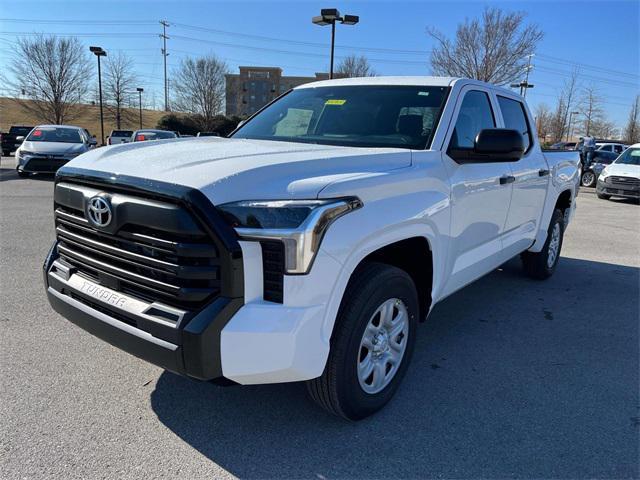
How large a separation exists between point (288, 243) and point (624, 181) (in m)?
16.3

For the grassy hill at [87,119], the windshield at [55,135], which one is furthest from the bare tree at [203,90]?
the windshield at [55,135]

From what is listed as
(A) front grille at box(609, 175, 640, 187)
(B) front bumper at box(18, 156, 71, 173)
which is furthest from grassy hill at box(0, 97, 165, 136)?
(A) front grille at box(609, 175, 640, 187)

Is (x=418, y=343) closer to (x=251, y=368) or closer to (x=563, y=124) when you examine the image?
(x=251, y=368)

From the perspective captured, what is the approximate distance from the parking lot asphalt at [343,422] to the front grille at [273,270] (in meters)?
0.89

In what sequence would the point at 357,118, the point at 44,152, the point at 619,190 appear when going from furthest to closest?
the point at 619,190, the point at 44,152, the point at 357,118

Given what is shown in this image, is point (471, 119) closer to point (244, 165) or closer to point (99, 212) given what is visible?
point (244, 165)

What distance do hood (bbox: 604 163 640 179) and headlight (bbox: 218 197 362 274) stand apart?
53.3 feet

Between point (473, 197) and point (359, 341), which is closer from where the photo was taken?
point (359, 341)

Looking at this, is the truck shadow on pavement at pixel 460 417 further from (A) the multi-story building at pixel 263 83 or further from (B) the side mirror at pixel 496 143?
(A) the multi-story building at pixel 263 83

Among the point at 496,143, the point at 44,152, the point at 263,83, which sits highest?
the point at 263,83

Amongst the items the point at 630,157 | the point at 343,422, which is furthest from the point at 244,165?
the point at 630,157

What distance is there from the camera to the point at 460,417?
9.46 ft

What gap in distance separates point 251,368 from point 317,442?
0.71 meters

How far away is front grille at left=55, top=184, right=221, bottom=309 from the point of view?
2121mm
